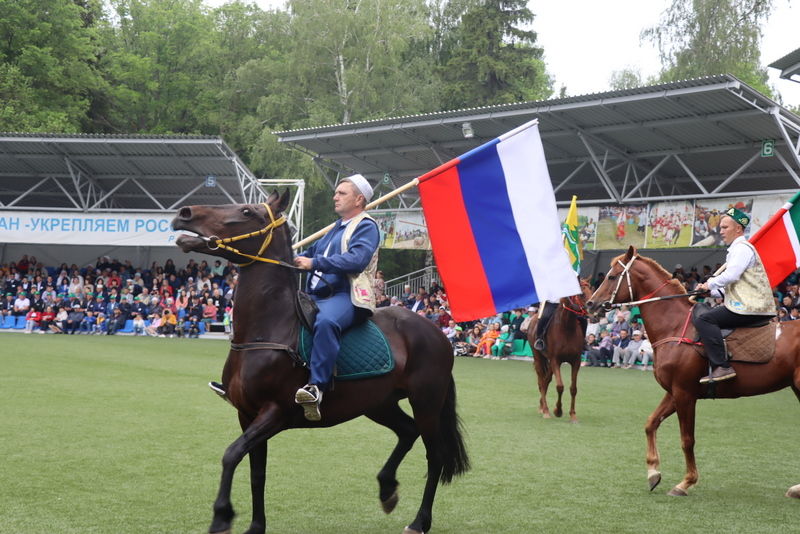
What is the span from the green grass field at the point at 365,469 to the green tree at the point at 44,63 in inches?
1149

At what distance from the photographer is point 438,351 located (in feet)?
20.1

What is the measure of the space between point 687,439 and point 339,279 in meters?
3.60

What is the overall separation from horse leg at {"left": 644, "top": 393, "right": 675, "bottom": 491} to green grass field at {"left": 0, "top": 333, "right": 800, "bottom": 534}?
5.4 inches

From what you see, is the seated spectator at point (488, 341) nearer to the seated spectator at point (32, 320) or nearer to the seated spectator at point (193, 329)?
the seated spectator at point (193, 329)

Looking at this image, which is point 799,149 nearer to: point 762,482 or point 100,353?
point 762,482

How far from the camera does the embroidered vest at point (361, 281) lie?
18.3ft

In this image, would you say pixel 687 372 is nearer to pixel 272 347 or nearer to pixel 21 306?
pixel 272 347

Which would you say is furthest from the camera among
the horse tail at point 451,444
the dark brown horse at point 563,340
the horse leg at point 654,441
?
the dark brown horse at point 563,340

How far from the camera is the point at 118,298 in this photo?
3173 cm

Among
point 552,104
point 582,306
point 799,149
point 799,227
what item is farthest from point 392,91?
point 799,227

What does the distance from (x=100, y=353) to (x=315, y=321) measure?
16967mm

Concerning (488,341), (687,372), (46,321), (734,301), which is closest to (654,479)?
(687,372)

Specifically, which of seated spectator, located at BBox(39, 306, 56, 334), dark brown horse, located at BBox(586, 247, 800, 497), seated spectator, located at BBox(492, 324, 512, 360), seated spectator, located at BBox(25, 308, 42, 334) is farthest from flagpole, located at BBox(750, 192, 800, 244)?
seated spectator, located at BBox(25, 308, 42, 334)

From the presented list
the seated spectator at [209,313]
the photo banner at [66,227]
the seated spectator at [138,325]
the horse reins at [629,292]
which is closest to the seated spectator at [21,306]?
the photo banner at [66,227]
